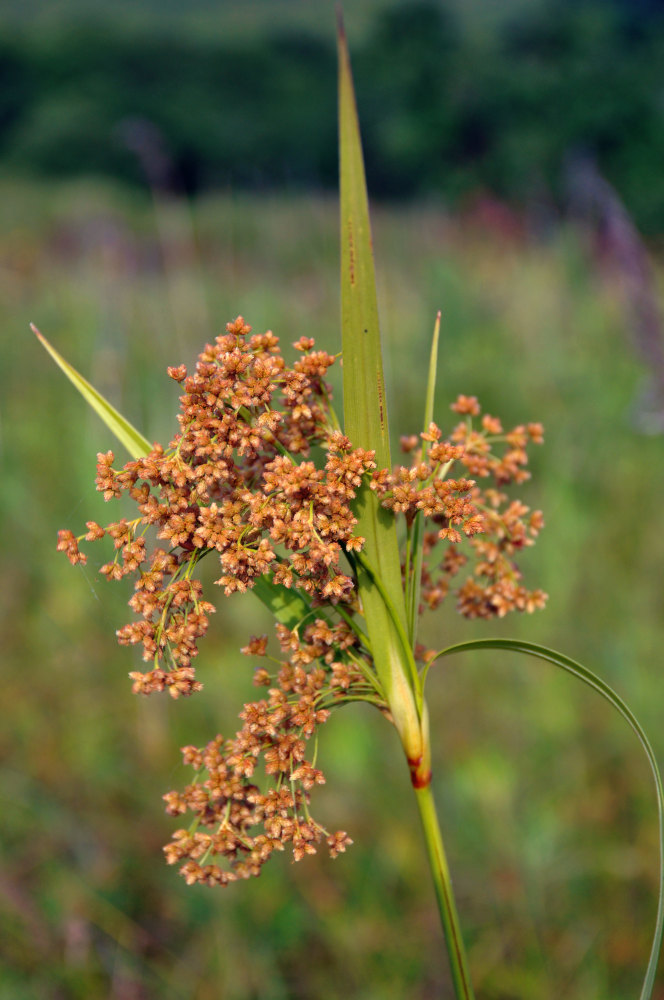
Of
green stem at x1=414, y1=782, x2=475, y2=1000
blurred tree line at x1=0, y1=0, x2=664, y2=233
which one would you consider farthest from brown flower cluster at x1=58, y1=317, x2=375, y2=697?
blurred tree line at x1=0, y1=0, x2=664, y2=233

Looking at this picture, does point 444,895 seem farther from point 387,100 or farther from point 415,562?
point 387,100

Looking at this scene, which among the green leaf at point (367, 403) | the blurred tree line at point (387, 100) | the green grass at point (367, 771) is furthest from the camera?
the blurred tree line at point (387, 100)

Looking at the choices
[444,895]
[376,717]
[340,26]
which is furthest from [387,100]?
[444,895]

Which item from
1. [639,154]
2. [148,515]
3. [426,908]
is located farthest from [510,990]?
[639,154]

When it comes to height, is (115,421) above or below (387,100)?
below

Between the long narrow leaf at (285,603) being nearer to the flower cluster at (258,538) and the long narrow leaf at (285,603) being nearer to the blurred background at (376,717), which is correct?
the flower cluster at (258,538)

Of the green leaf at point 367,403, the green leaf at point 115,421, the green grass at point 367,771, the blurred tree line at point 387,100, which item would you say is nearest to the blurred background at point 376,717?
the green grass at point 367,771
